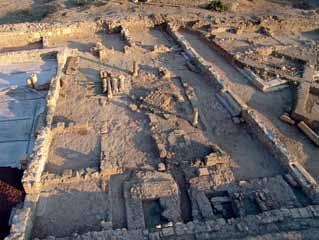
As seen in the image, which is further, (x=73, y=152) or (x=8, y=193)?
(x=73, y=152)

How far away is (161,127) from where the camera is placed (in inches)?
482

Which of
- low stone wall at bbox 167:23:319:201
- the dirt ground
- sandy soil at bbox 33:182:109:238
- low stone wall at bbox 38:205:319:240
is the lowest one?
the dirt ground

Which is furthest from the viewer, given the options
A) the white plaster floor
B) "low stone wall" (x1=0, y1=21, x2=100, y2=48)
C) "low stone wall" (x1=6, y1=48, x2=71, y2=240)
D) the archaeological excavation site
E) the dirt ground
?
"low stone wall" (x1=0, y1=21, x2=100, y2=48)

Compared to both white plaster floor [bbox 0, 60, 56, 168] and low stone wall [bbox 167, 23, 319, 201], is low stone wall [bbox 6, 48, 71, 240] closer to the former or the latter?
white plaster floor [bbox 0, 60, 56, 168]

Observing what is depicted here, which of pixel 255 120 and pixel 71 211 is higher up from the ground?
pixel 255 120

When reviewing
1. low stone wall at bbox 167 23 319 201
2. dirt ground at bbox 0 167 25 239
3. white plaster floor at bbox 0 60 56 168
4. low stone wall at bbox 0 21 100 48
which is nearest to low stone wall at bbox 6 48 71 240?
dirt ground at bbox 0 167 25 239

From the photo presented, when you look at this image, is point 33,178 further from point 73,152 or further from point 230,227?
point 230,227

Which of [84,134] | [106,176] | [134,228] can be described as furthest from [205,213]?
[84,134]

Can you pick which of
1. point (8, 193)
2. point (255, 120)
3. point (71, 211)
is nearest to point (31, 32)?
point (8, 193)

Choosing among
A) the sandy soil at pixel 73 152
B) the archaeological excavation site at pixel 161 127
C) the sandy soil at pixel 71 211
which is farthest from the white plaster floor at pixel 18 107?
the sandy soil at pixel 71 211

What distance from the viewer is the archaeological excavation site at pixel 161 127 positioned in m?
9.27

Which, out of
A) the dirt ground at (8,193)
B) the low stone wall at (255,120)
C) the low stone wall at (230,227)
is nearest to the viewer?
the low stone wall at (230,227)

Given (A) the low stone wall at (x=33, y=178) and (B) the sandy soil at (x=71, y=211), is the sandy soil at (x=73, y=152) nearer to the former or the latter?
(A) the low stone wall at (x=33, y=178)

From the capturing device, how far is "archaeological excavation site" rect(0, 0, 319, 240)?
9273mm
